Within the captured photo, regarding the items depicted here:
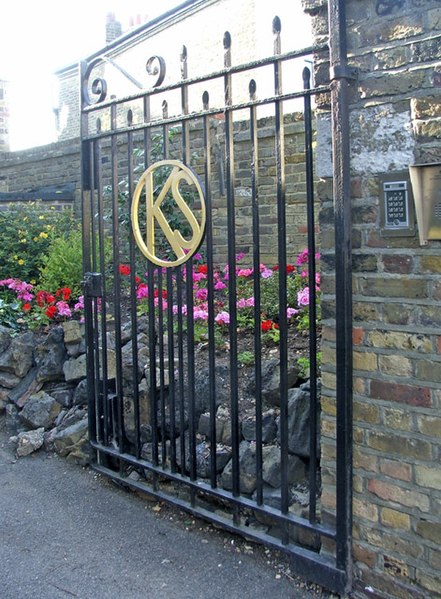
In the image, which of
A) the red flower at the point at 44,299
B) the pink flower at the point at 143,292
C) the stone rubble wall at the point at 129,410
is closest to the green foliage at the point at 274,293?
the stone rubble wall at the point at 129,410

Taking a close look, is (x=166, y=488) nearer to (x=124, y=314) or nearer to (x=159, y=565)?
(x=159, y=565)

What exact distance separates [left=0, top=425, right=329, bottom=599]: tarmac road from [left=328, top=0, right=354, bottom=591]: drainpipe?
0.54 metres

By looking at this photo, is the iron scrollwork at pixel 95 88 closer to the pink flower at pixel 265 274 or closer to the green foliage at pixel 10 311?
the pink flower at pixel 265 274

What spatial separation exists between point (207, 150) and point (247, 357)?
140 cm

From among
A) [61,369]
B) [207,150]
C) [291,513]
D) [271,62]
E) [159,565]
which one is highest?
[271,62]

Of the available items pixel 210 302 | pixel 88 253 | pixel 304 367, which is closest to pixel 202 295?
pixel 88 253

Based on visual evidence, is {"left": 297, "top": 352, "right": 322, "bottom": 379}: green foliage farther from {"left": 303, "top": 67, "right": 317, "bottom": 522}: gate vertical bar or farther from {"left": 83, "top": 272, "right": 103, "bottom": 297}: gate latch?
{"left": 83, "top": 272, "right": 103, "bottom": 297}: gate latch

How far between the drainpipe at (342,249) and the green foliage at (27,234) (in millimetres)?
4448

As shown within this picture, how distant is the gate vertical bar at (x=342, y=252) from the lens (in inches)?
88.2

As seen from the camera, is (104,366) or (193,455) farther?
(104,366)

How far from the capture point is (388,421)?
2256mm

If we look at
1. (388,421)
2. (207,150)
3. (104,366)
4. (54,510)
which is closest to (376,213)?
(388,421)

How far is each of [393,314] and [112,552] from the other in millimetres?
1758

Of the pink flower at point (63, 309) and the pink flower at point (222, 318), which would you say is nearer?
the pink flower at point (222, 318)
